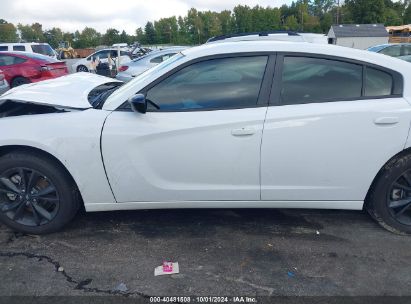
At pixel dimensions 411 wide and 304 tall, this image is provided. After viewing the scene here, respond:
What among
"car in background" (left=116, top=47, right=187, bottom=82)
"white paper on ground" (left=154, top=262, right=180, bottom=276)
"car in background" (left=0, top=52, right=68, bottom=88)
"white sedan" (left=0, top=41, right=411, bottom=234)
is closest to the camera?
"white paper on ground" (left=154, top=262, right=180, bottom=276)

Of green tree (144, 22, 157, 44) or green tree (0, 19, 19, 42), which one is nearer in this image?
green tree (0, 19, 19, 42)

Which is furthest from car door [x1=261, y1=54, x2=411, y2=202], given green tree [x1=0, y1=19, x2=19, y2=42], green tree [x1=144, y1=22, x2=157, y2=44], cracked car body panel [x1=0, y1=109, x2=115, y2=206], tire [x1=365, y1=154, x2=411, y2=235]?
green tree [x1=144, y1=22, x2=157, y2=44]

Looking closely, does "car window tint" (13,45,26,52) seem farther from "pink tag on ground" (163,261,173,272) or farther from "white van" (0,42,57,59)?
"pink tag on ground" (163,261,173,272)

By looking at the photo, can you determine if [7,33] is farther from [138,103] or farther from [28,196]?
[138,103]

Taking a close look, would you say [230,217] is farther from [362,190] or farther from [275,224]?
[362,190]

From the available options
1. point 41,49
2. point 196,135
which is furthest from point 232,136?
point 41,49

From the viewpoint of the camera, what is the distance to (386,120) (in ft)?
8.95

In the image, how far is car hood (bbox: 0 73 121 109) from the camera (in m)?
2.94

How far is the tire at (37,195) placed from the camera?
292 cm

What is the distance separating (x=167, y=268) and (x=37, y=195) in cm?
126

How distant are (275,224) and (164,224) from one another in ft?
3.29

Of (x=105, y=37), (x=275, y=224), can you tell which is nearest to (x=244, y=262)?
(x=275, y=224)

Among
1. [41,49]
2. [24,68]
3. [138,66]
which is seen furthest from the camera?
[41,49]

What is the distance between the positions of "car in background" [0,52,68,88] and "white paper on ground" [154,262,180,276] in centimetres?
1010
